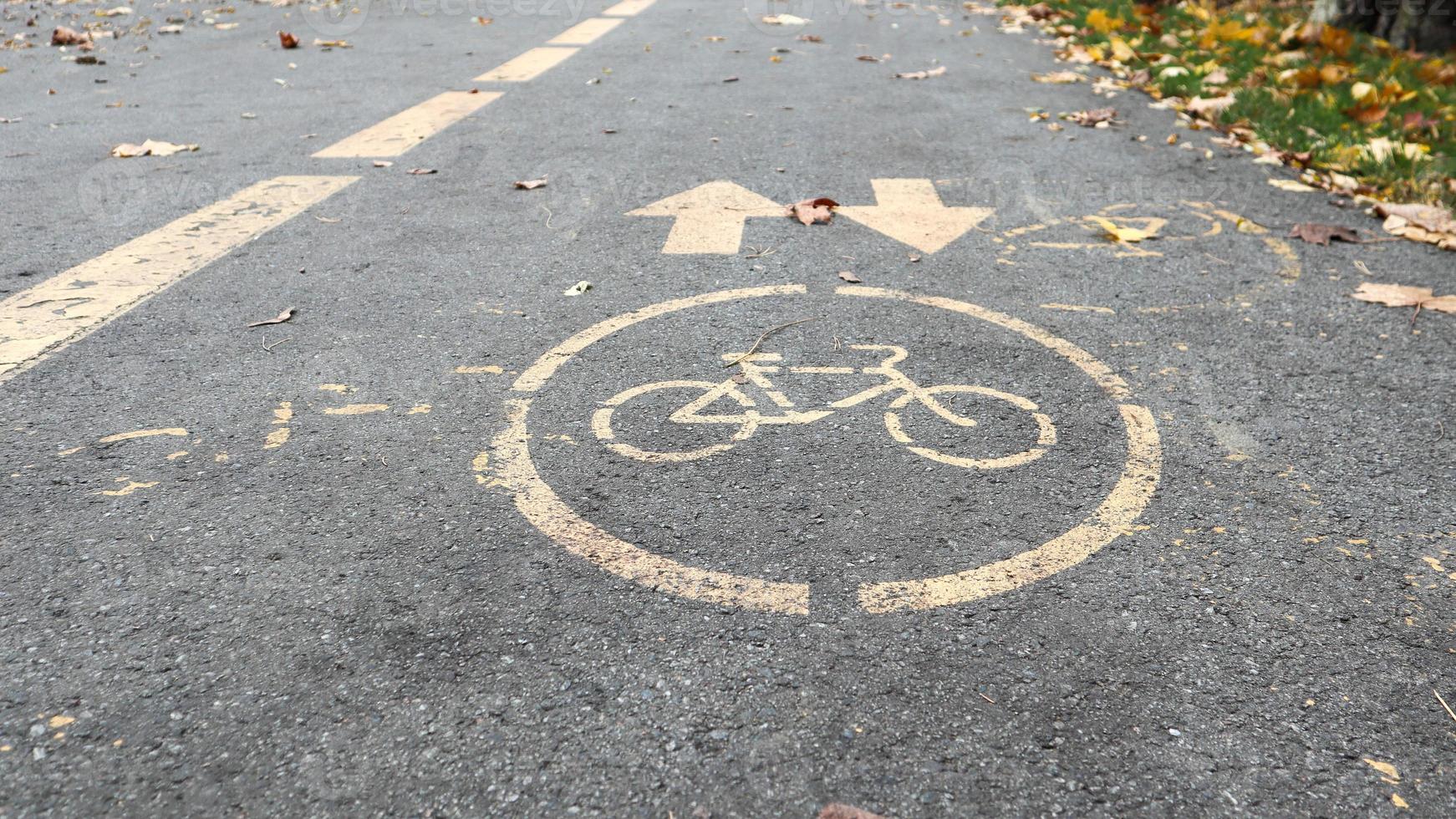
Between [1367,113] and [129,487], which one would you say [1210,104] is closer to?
Answer: [1367,113]

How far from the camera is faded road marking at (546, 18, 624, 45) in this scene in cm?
939

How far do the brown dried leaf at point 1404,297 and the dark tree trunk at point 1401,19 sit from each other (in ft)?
19.9

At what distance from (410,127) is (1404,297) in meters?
5.06

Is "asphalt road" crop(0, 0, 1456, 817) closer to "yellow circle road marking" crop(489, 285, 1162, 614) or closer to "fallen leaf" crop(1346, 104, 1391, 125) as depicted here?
"yellow circle road marking" crop(489, 285, 1162, 614)

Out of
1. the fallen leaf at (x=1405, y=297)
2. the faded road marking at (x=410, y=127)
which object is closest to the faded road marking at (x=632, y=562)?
the fallen leaf at (x=1405, y=297)

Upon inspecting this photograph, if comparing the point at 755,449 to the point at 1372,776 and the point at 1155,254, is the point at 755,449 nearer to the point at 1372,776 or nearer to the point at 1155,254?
the point at 1372,776

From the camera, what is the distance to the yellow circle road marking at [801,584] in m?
2.14

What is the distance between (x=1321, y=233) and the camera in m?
4.35

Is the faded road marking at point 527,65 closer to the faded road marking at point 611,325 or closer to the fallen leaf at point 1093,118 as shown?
the fallen leaf at point 1093,118

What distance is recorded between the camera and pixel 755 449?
270cm

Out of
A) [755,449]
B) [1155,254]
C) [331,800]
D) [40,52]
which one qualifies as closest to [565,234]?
[755,449]

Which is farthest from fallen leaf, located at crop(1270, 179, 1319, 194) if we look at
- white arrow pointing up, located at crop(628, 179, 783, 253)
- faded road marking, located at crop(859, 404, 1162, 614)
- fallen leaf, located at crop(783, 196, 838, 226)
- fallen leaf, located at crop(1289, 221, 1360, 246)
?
faded road marking, located at crop(859, 404, 1162, 614)

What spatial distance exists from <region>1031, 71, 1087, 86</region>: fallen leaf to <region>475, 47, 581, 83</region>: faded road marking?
370 centimetres

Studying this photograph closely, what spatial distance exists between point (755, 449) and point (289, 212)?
2907 mm
